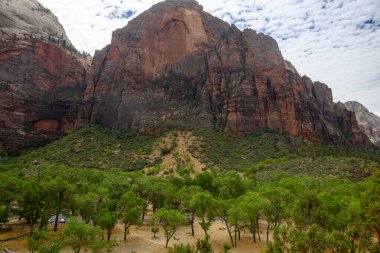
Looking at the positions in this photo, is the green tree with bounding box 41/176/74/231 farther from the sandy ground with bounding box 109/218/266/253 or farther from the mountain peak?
the mountain peak

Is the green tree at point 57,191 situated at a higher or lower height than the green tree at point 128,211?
higher

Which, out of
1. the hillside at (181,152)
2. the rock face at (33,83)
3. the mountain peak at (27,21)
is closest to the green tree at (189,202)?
the hillside at (181,152)

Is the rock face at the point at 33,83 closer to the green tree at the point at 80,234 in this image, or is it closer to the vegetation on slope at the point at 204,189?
the vegetation on slope at the point at 204,189

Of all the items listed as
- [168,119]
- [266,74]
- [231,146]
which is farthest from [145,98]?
[266,74]

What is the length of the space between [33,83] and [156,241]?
11994 cm

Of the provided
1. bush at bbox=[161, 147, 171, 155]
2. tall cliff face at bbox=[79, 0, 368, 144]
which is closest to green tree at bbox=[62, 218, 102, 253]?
bush at bbox=[161, 147, 171, 155]

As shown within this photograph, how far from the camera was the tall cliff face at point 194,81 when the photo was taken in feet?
410

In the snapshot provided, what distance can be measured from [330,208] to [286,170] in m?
46.1

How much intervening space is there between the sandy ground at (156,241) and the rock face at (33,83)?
93.4m

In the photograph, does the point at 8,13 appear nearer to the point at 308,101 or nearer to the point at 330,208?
the point at 308,101

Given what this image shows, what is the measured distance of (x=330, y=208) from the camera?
39.5 metres

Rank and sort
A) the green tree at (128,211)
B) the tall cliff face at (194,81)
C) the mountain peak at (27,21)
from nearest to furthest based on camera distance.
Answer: the green tree at (128,211) < the tall cliff face at (194,81) < the mountain peak at (27,21)

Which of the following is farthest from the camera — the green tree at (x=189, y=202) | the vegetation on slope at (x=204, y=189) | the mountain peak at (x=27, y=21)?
the mountain peak at (x=27, y=21)

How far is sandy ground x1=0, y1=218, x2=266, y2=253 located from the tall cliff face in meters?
71.3
